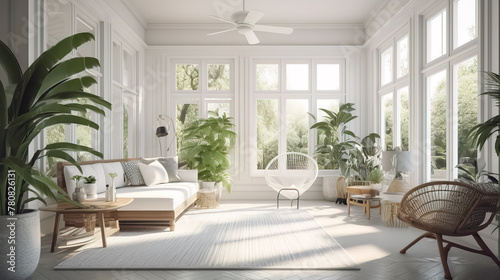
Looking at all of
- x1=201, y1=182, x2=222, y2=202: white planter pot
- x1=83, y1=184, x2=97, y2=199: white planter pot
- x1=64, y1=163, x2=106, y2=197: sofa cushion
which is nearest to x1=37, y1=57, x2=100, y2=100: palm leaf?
x1=83, y1=184, x2=97, y2=199: white planter pot

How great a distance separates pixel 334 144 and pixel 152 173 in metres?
3.44

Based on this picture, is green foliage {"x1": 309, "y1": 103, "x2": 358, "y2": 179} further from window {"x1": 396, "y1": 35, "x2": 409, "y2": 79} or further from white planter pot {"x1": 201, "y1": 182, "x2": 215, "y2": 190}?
white planter pot {"x1": 201, "y1": 182, "x2": 215, "y2": 190}

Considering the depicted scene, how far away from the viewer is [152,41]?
7.68 m

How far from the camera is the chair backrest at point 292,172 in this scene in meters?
6.37

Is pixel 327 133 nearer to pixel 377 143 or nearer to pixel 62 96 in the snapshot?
pixel 377 143

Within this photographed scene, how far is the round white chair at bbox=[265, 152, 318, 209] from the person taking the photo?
6316mm

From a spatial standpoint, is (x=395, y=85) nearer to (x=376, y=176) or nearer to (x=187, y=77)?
(x=376, y=176)

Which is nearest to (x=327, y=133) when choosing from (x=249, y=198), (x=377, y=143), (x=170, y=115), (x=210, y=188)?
(x=377, y=143)

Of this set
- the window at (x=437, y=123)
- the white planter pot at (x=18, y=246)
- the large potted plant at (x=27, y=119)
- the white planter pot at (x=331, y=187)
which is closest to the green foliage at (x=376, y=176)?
the white planter pot at (x=331, y=187)

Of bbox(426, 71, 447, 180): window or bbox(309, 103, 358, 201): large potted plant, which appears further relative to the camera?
bbox(309, 103, 358, 201): large potted plant

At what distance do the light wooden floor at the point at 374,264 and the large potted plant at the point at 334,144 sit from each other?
2501 mm

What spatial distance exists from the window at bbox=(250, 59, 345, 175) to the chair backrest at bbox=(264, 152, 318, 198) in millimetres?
432

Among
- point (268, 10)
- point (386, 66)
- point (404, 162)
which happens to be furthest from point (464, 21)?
point (268, 10)

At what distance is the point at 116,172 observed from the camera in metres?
5.18
